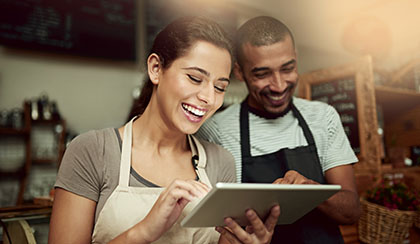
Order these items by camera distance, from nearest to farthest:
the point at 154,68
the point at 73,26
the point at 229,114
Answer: the point at 154,68
the point at 229,114
the point at 73,26

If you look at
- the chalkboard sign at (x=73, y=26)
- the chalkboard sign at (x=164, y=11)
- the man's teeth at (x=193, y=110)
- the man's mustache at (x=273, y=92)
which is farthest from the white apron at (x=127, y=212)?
the chalkboard sign at (x=164, y=11)

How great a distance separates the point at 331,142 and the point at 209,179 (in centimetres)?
57

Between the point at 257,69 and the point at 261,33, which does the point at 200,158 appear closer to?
the point at 257,69

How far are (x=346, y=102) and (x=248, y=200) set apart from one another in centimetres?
156

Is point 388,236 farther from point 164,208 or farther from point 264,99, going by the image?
point 164,208

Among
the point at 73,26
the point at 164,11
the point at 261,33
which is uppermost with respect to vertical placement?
the point at 164,11

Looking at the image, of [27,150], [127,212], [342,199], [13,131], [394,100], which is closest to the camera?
[127,212]

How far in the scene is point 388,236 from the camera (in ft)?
5.07

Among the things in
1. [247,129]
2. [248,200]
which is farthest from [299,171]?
[248,200]

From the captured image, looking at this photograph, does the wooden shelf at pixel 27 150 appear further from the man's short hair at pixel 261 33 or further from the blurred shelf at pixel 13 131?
the man's short hair at pixel 261 33

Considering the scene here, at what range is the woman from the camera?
0.94 meters

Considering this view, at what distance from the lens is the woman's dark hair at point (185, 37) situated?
113 centimetres

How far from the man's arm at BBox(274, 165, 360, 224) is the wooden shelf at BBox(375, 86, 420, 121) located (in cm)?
49

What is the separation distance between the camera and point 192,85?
1.08 metres
